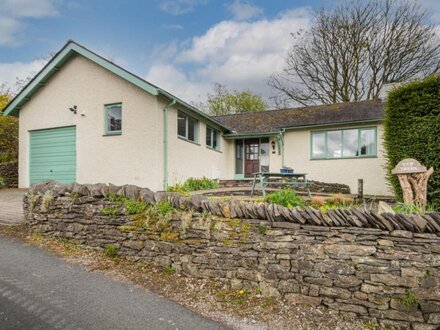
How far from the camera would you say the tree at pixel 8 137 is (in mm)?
14166

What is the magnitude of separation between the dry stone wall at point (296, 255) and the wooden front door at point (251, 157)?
1043 centimetres

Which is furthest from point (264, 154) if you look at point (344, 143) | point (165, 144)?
point (165, 144)

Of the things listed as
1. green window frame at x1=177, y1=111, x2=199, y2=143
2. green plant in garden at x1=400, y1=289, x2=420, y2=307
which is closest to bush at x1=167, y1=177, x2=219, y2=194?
green window frame at x1=177, y1=111, x2=199, y2=143

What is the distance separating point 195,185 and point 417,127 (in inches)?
296

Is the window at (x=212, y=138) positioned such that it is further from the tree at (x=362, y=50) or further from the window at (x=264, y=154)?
the tree at (x=362, y=50)

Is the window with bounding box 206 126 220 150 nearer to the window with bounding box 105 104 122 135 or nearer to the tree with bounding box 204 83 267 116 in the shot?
the window with bounding box 105 104 122 135

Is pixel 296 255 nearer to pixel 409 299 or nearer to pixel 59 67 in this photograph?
pixel 409 299

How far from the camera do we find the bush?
9469mm

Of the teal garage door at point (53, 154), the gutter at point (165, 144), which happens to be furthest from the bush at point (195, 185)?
the teal garage door at point (53, 154)

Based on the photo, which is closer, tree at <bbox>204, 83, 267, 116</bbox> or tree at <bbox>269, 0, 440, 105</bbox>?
tree at <bbox>269, 0, 440, 105</bbox>

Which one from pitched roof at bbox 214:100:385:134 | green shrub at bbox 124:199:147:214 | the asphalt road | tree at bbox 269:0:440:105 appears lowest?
the asphalt road

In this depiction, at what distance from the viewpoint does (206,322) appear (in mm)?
3146

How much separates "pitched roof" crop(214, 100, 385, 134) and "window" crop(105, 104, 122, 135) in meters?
6.58

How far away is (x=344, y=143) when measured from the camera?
490 inches
